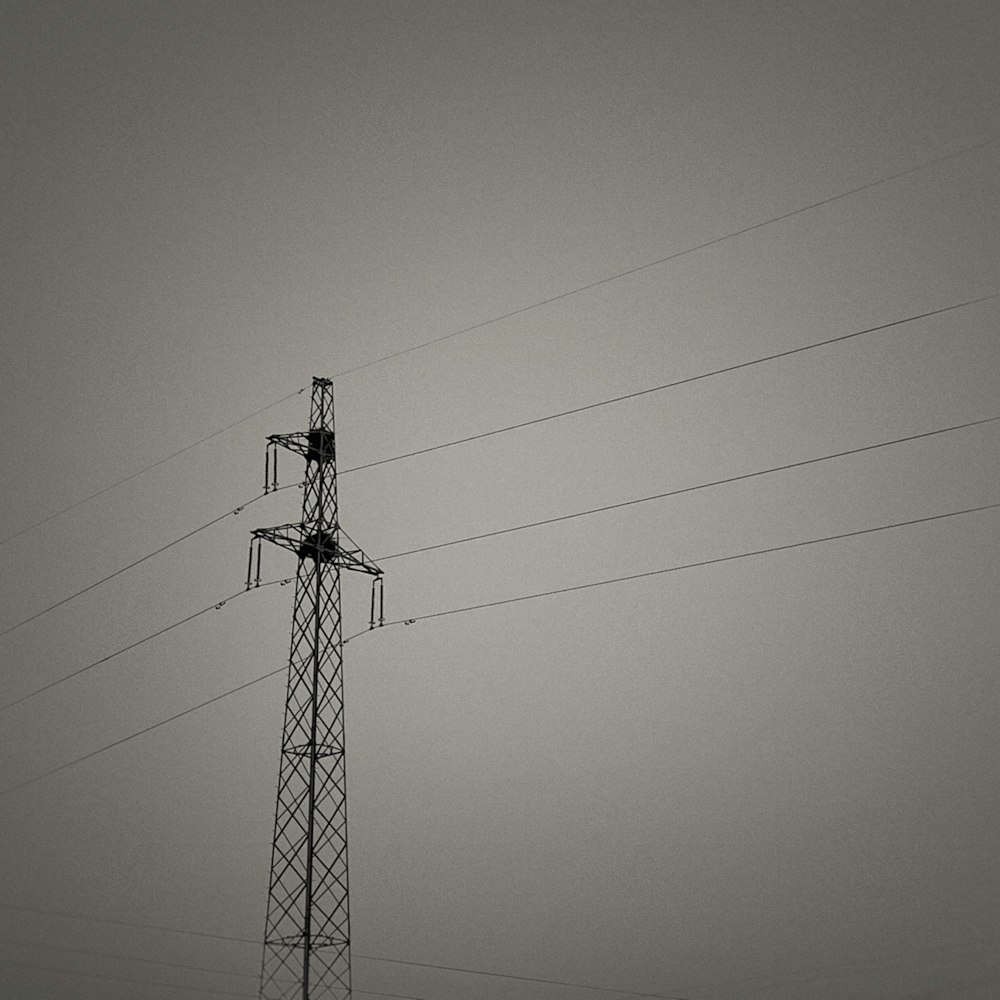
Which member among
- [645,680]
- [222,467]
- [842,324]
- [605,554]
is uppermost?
[842,324]

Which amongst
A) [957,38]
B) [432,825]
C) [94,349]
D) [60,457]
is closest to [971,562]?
[432,825]

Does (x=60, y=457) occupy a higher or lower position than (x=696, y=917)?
higher

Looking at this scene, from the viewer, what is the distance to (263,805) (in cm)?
6450

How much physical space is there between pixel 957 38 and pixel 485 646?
121364 millimetres

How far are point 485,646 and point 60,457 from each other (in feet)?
182

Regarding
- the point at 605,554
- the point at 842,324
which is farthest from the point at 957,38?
the point at 605,554

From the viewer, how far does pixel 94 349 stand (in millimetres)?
175250

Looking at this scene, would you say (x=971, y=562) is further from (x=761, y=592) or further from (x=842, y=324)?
(x=842, y=324)

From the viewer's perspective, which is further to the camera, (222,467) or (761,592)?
(222,467)

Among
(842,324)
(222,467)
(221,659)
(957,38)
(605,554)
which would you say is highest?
(957,38)

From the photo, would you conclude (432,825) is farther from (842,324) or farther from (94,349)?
(94,349)

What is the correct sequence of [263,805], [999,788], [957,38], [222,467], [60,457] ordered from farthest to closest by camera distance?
[957,38]
[222,467]
[60,457]
[263,805]
[999,788]

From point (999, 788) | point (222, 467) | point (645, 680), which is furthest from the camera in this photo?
point (222, 467)

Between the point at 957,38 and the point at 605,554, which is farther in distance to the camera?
the point at 957,38
